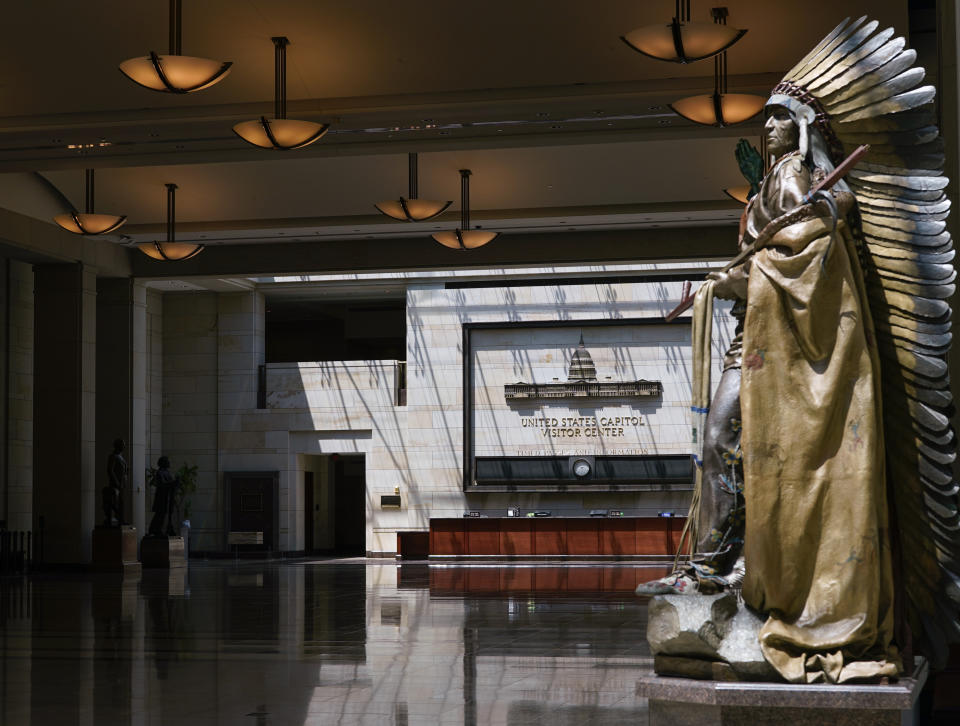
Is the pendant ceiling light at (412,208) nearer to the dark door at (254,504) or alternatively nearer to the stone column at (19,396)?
the stone column at (19,396)

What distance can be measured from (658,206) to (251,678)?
14.3m

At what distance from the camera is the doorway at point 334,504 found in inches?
1137

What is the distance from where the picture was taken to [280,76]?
12961mm

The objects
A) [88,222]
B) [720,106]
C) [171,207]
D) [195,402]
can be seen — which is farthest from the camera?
[195,402]

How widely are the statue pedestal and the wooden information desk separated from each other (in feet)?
65.3

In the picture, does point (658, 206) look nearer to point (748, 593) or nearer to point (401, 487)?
point (401, 487)

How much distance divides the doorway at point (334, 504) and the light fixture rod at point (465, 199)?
1024 cm

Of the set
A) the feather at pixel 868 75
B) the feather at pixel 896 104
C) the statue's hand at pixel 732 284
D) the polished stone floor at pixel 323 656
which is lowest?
the polished stone floor at pixel 323 656

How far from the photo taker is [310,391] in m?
26.9

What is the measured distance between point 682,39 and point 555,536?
1548cm

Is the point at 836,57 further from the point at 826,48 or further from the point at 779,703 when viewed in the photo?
the point at 779,703

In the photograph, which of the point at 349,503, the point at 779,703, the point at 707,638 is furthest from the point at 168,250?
the point at 779,703

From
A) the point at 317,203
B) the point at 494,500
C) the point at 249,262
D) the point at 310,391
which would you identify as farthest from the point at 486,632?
the point at 310,391

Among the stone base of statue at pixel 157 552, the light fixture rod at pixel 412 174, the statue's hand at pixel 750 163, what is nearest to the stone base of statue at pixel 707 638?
the statue's hand at pixel 750 163
